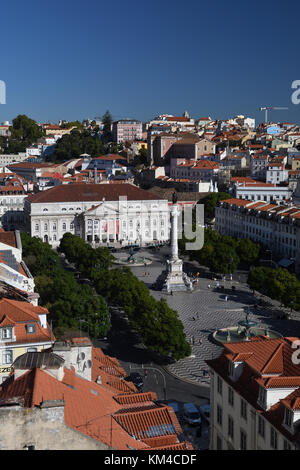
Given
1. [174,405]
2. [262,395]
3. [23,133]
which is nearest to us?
[262,395]

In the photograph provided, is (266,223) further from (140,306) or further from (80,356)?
(80,356)

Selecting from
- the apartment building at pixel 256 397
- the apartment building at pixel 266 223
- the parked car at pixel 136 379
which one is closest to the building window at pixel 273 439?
the apartment building at pixel 256 397

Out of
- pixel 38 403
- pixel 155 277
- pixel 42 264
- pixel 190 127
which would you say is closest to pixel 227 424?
pixel 38 403

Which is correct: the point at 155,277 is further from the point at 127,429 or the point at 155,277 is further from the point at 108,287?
the point at 127,429

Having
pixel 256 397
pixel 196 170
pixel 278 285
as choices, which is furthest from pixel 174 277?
pixel 196 170

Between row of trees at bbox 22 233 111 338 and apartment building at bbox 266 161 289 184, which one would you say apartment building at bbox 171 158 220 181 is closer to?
apartment building at bbox 266 161 289 184

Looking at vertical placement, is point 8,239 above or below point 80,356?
above
